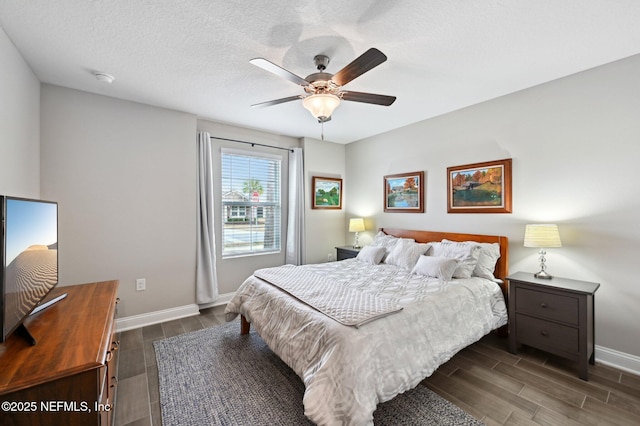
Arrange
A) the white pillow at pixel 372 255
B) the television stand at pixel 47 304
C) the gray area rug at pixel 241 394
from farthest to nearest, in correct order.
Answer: the white pillow at pixel 372 255 < the gray area rug at pixel 241 394 < the television stand at pixel 47 304

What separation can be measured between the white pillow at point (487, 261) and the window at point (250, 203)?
2.96m

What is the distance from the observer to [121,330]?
3018mm

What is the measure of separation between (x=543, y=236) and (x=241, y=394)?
2915mm

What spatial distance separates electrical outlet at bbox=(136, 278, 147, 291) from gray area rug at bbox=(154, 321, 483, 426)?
31.9 inches

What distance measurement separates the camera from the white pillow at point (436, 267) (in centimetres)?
270

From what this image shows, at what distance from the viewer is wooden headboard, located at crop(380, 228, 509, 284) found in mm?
2957

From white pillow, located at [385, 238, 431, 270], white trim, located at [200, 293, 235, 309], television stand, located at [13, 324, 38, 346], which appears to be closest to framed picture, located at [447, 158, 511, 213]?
white pillow, located at [385, 238, 431, 270]

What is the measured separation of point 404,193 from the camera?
13.4 ft

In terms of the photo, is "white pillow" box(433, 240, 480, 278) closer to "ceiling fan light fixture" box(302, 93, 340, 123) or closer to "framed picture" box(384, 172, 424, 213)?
"framed picture" box(384, 172, 424, 213)

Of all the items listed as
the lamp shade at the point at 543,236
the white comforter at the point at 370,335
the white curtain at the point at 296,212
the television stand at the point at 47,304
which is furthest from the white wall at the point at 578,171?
the television stand at the point at 47,304

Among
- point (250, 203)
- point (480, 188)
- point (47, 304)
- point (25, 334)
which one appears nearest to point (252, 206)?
point (250, 203)

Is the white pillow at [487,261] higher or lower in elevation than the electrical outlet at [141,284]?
higher

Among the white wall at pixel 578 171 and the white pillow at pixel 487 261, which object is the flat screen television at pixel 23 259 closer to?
the white pillow at pixel 487 261

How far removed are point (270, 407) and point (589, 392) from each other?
93.6 inches
